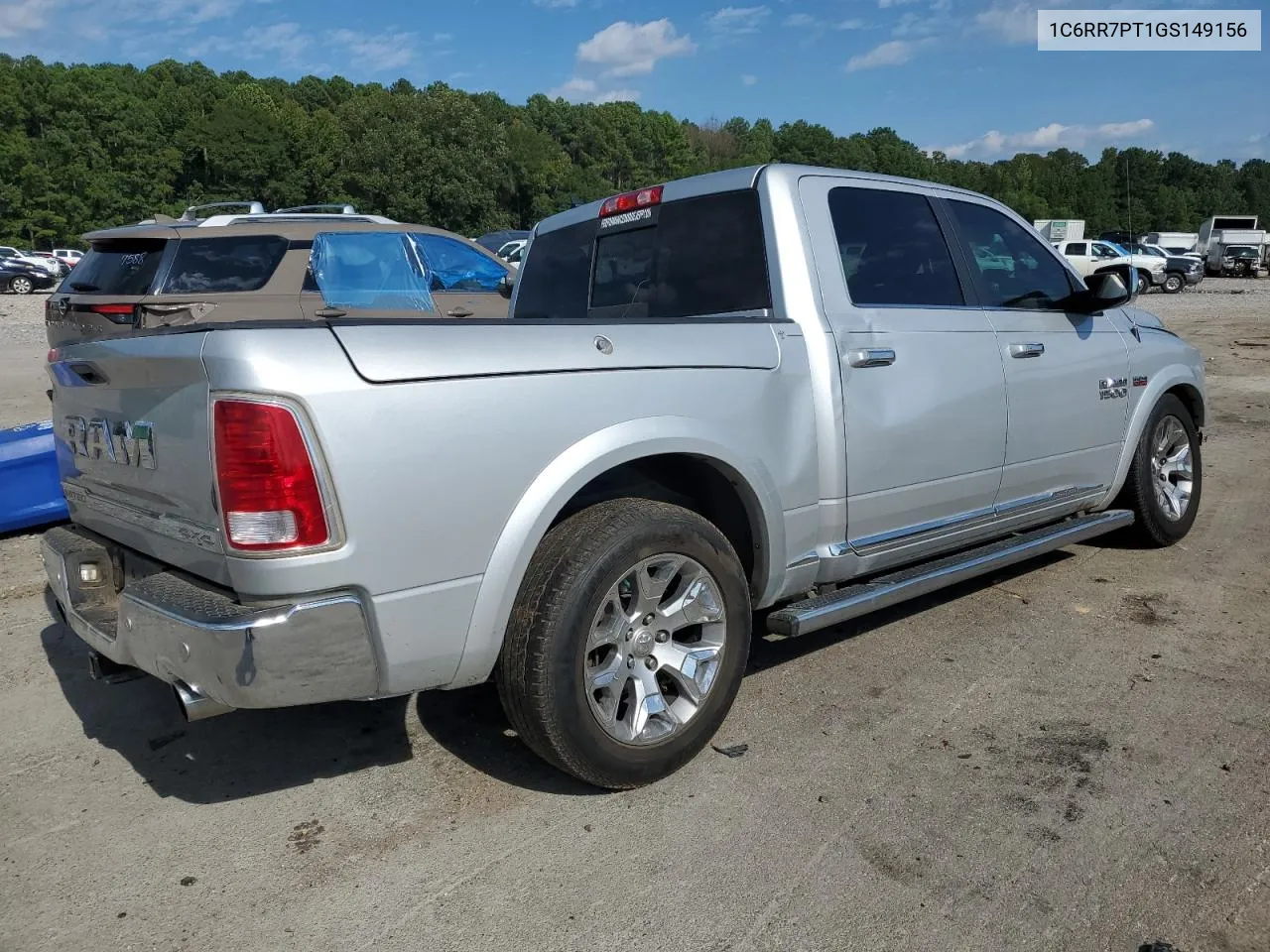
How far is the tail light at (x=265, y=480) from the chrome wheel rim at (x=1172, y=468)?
4.44 m

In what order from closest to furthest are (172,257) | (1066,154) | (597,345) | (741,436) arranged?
(597,345), (741,436), (172,257), (1066,154)

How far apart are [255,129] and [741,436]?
88.9 m

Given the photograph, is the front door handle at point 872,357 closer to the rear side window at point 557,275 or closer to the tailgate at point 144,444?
the rear side window at point 557,275

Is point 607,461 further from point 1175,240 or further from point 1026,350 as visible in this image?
point 1175,240

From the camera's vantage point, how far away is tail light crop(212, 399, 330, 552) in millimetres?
2268

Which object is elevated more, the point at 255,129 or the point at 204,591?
the point at 255,129

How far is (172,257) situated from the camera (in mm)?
7598

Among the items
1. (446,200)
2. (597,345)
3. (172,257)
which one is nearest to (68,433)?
(597,345)

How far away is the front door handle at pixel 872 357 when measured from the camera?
3.46 meters

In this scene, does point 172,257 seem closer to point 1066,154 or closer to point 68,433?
point 68,433

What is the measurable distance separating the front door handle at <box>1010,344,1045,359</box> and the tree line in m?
55.0

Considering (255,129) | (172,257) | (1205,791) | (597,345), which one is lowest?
(1205,791)

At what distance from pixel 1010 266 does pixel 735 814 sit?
2845 millimetres

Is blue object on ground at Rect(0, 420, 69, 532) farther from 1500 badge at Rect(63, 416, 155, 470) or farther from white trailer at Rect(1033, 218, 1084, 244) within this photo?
white trailer at Rect(1033, 218, 1084, 244)
